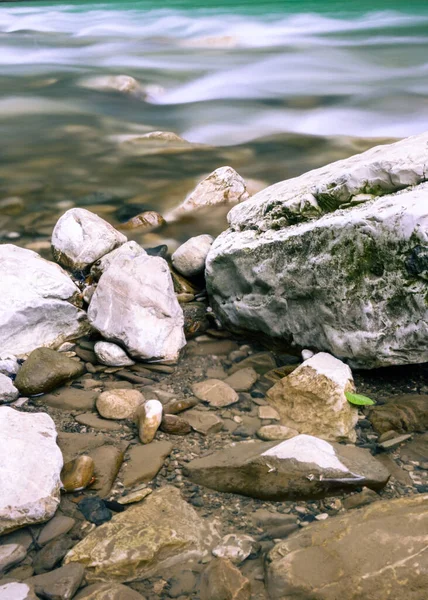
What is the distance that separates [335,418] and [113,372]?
1298 millimetres

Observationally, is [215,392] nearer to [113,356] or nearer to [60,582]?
[113,356]

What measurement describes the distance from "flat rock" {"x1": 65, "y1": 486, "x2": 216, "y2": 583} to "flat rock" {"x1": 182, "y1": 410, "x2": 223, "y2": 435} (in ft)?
1.79

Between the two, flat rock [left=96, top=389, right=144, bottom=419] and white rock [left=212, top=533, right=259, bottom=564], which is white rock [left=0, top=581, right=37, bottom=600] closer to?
white rock [left=212, top=533, right=259, bottom=564]

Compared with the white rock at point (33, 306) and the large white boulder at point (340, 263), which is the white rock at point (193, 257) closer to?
the large white boulder at point (340, 263)

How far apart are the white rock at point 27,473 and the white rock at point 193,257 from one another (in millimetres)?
1930

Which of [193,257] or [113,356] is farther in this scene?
[193,257]

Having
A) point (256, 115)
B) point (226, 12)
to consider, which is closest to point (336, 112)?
point (256, 115)

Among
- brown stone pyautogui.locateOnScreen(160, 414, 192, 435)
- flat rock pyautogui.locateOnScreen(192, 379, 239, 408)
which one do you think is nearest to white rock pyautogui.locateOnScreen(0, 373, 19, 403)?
brown stone pyautogui.locateOnScreen(160, 414, 192, 435)

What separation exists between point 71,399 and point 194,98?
25.2ft

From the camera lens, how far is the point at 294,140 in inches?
324

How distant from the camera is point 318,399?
3297 millimetres

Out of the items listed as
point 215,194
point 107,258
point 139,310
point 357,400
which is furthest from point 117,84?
point 357,400

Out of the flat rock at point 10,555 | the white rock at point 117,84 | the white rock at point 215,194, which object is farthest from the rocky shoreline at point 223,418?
the white rock at point 117,84

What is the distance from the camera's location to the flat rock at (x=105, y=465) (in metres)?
2.88
